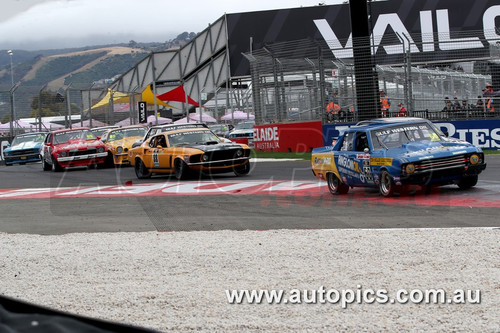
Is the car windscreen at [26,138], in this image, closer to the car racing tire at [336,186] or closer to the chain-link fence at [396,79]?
the chain-link fence at [396,79]

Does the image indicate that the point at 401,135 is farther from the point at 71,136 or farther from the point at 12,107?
the point at 12,107

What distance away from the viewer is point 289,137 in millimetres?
24891

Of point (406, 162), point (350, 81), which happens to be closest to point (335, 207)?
point (406, 162)

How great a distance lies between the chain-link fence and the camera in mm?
20156

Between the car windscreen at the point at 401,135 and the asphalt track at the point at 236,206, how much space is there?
0.85m

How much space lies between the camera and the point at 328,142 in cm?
2262

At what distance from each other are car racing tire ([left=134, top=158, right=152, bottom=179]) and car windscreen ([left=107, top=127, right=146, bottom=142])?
19.1 feet

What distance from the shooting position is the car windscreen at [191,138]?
17.8 meters

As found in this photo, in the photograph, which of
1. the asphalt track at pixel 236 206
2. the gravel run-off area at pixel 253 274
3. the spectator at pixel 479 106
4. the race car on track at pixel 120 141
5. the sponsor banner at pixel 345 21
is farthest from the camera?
the sponsor banner at pixel 345 21

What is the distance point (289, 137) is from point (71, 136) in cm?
692

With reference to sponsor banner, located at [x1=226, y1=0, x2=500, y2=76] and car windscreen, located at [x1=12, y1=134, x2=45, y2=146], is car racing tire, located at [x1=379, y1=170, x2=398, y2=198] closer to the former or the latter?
car windscreen, located at [x1=12, y1=134, x2=45, y2=146]

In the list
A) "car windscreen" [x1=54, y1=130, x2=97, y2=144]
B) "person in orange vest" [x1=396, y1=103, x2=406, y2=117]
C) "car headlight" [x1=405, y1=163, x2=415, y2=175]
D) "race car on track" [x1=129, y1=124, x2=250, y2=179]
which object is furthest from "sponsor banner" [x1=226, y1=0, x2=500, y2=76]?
"car headlight" [x1=405, y1=163, x2=415, y2=175]

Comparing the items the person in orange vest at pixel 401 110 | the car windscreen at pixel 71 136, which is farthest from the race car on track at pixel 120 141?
the person in orange vest at pixel 401 110

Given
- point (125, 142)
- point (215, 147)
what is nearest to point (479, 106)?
point (215, 147)
